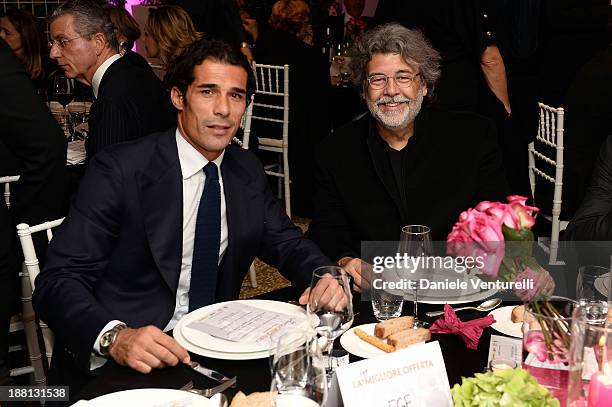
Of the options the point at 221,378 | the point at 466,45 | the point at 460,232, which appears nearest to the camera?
the point at 460,232

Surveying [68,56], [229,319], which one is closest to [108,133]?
[68,56]

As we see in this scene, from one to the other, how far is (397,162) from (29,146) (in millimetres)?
1521

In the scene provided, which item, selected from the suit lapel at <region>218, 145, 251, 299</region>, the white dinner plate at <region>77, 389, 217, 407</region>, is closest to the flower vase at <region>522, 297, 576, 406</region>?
the white dinner plate at <region>77, 389, 217, 407</region>

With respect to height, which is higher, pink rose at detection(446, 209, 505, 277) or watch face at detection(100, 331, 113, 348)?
pink rose at detection(446, 209, 505, 277)

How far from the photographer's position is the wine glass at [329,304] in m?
1.54

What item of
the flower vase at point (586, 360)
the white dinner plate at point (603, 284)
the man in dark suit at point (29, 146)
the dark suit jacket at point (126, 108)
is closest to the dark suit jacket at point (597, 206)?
the white dinner plate at point (603, 284)

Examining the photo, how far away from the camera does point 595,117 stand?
3578 millimetres

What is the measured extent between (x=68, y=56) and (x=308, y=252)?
176cm

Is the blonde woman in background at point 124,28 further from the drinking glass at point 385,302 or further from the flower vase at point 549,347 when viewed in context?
the flower vase at point 549,347

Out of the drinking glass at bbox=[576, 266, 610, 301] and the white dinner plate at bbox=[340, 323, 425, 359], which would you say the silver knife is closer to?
the white dinner plate at bbox=[340, 323, 425, 359]

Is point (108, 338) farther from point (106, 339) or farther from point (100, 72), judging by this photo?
point (100, 72)

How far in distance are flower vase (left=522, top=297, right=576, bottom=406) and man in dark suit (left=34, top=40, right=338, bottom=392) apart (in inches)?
39.3

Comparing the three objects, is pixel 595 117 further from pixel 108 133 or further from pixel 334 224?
pixel 108 133

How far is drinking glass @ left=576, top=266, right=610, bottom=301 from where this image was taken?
172 centimetres
